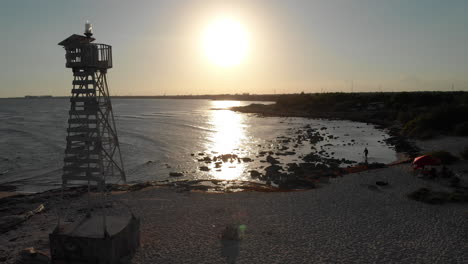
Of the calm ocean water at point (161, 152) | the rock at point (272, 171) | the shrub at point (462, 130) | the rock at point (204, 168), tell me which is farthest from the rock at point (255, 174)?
the shrub at point (462, 130)

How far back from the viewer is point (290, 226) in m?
16.3

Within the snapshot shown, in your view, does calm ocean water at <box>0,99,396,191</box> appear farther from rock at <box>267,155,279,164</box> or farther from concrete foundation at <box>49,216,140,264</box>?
concrete foundation at <box>49,216,140,264</box>

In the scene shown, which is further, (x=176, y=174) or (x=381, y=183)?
(x=176, y=174)

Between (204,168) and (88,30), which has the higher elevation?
(88,30)

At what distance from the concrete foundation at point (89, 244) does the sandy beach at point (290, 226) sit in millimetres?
1251

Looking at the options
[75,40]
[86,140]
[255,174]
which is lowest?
[255,174]

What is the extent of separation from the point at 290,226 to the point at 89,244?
9.04m

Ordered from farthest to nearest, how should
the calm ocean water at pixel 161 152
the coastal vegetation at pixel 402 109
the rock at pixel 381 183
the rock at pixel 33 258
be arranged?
the coastal vegetation at pixel 402 109, the calm ocean water at pixel 161 152, the rock at pixel 381 183, the rock at pixel 33 258

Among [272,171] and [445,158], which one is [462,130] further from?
[272,171]

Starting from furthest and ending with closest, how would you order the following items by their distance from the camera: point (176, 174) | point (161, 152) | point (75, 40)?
point (161, 152)
point (176, 174)
point (75, 40)

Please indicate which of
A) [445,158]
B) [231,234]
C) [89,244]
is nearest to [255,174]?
[231,234]

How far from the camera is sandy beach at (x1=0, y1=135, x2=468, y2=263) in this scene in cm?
1337

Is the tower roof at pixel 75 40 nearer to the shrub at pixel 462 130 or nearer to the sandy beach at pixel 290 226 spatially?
the sandy beach at pixel 290 226

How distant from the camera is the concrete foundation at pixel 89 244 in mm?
11641
